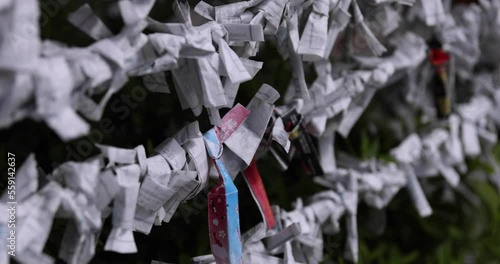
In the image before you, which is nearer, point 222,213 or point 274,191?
point 222,213

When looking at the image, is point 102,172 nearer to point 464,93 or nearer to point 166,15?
point 166,15

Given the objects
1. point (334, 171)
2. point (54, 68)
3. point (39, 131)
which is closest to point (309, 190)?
point (334, 171)

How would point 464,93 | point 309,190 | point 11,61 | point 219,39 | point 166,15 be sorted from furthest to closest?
1. point 464,93
2. point 309,190
3. point 166,15
4. point 219,39
5. point 11,61

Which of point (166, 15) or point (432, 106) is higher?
point (166, 15)

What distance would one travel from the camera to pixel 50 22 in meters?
0.47

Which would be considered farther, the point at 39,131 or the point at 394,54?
the point at 394,54

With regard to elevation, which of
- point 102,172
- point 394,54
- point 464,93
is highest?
point 102,172

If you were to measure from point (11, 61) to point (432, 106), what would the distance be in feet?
1.82

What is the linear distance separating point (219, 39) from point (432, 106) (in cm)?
41

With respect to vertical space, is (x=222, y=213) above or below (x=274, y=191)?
above

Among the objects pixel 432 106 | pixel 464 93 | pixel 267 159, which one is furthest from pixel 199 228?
pixel 464 93

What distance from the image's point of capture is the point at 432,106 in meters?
0.72

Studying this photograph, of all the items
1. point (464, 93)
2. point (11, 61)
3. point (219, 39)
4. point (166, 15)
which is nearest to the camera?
point (11, 61)

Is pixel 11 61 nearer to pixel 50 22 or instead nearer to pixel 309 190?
pixel 50 22
